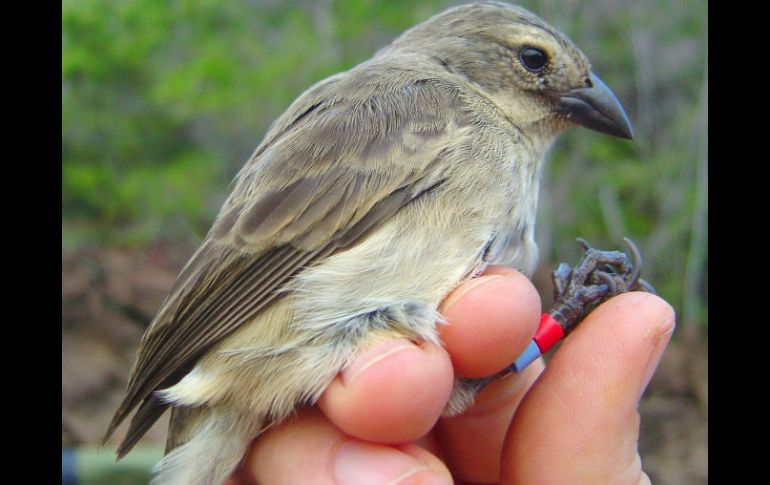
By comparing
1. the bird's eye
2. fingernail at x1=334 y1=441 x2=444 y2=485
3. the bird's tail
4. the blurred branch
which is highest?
the bird's eye

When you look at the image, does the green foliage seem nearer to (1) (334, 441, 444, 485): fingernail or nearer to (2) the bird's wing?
(2) the bird's wing

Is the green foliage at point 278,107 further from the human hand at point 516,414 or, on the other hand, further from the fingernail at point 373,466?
the fingernail at point 373,466

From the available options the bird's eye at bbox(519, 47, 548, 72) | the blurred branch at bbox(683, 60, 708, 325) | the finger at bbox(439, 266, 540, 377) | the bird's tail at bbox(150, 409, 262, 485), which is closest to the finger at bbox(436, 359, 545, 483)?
the finger at bbox(439, 266, 540, 377)

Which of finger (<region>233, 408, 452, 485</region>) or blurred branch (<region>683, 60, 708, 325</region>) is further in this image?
blurred branch (<region>683, 60, 708, 325</region>)

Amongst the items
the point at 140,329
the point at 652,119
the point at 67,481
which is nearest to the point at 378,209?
the point at 67,481

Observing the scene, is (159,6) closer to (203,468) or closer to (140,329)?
(140,329)

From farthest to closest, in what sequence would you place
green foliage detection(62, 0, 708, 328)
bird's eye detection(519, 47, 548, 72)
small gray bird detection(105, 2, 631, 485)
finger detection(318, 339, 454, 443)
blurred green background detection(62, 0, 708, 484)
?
green foliage detection(62, 0, 708, 328)
blurred green background detection(62, 0, 708, 484)
bird's eye detection(519, 47, 548, 72)
small gray bird detection(105, 2, 631, 485)
finger detection(318, 339, 454, 443)

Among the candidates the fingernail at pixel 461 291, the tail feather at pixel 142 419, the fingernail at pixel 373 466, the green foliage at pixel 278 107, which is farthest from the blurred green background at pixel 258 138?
the fingernail at pixel 461 291
